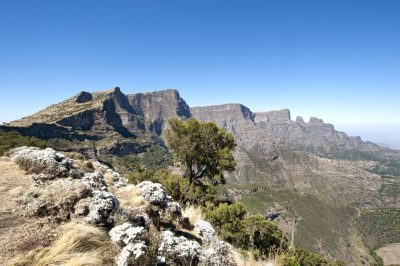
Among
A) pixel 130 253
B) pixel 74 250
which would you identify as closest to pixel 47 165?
pixel 74 250

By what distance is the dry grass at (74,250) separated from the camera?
7.17 metres

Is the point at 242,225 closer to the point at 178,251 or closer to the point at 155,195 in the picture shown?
the point at 155,195

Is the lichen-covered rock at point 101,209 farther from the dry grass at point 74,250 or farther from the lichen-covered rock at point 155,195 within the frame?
the lichen-covered rock at point 155,195

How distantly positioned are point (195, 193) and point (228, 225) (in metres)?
6.60

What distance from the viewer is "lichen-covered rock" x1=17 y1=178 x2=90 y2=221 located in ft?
34.4

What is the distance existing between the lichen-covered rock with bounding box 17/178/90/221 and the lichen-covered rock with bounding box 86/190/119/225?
71 centimetres

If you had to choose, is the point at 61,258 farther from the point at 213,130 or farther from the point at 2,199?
the point at 213,130

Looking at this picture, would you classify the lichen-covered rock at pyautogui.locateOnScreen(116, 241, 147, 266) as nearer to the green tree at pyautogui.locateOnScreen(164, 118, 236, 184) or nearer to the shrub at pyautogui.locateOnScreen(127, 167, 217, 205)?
the shrub at pyautogui.locateOnScreen(127, 167, 217, 205)

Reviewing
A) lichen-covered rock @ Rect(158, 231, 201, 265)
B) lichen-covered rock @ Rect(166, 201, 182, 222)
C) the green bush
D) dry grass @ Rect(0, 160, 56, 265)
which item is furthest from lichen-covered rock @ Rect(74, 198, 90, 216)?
the green bush

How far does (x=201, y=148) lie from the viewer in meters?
39.4

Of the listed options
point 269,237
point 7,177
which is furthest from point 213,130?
point 7,177

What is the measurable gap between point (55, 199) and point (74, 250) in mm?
4005

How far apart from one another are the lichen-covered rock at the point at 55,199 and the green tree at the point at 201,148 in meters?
26.6

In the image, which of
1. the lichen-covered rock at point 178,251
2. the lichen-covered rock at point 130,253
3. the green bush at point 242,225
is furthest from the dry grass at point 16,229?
the green bush at point 242,225
